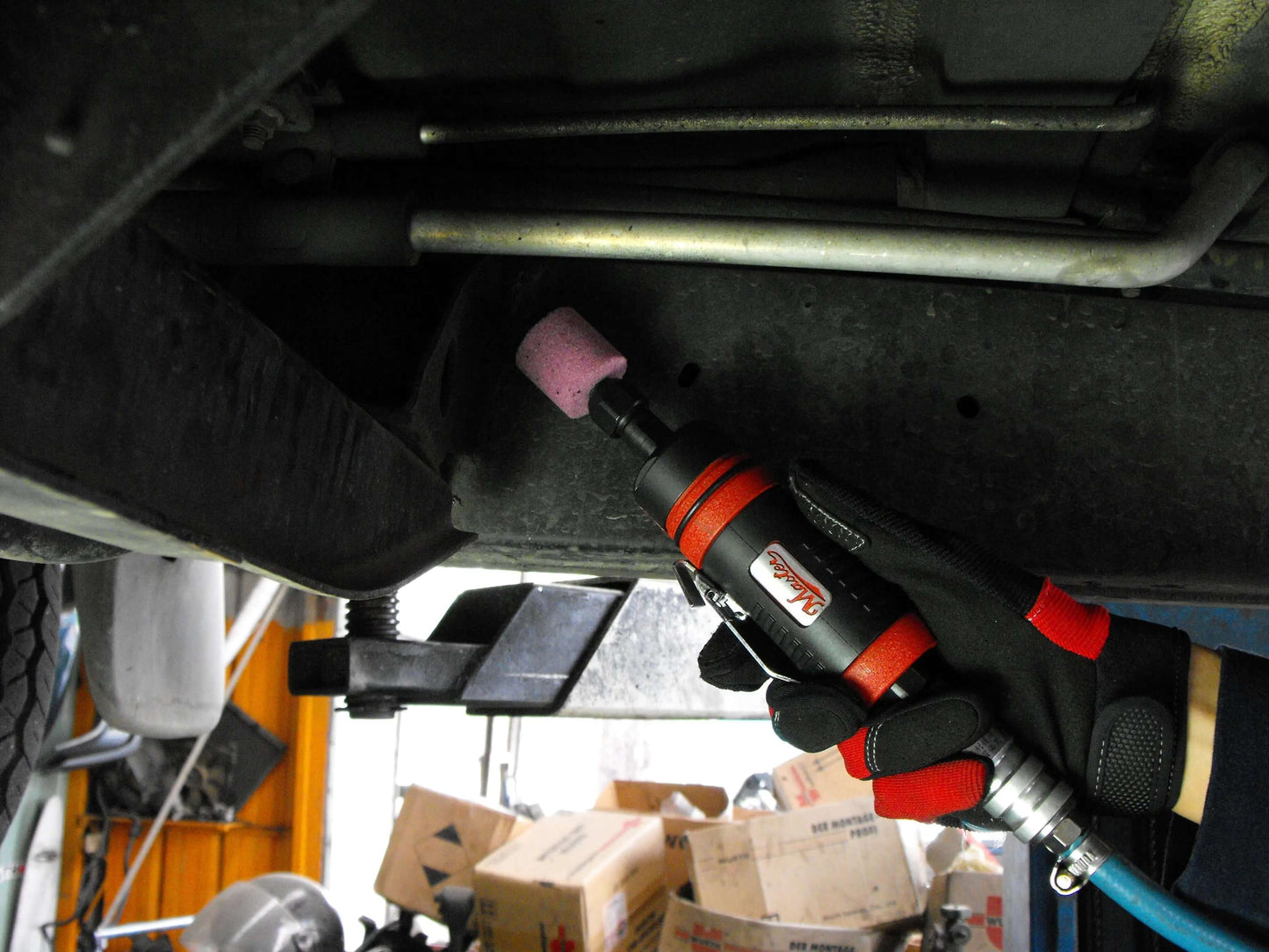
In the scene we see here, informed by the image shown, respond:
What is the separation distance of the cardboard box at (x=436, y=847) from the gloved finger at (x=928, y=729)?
2.79m

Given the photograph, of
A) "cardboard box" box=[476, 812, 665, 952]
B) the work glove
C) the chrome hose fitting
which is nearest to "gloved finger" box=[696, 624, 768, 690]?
the work glove

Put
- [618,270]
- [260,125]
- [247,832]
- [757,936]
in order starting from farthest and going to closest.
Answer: [247,832], [757,936], [618,270], [260,125]

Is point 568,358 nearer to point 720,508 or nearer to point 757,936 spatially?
point 720,508

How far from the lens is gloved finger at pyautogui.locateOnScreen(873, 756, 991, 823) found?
2.44 feet

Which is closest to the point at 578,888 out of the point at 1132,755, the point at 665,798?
the point at 665,798

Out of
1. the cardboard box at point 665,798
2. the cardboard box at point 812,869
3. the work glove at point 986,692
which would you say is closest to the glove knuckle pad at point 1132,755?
the work glove at point 986,692

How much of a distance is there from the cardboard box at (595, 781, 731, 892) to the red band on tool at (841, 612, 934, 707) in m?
2.31

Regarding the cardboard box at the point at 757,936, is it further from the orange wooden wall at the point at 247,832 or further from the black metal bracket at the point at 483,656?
the orange wooden wall at the point at 247,832

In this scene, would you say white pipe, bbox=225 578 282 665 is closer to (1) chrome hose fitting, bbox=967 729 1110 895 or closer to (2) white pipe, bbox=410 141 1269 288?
(2) white pipe, bbox=410 141 1269 288

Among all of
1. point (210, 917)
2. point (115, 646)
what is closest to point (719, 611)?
point (115, 646)

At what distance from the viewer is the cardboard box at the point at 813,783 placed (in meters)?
3.18

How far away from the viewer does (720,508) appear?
2.47 ft

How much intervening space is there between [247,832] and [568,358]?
3955 mm

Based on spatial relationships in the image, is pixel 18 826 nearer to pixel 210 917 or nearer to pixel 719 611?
pixel 210 917
